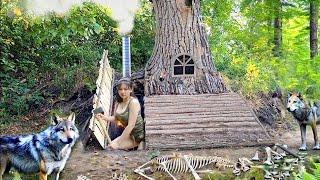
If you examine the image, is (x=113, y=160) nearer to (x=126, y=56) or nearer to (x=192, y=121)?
(x=192, y=121)

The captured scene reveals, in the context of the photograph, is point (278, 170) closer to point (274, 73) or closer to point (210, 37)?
point (274, 73)

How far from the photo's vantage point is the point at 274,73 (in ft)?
46.4

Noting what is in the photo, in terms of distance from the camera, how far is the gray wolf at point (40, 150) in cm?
602

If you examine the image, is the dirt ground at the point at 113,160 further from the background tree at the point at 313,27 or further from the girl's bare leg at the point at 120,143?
the background tree at the point at 313,27

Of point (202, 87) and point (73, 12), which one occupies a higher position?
point (73, 12)

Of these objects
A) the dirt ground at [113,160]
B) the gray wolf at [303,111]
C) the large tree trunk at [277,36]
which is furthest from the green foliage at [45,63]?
the gray wolf at [303,111]

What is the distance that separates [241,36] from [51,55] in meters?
6.98

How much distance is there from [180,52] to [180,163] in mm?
5384

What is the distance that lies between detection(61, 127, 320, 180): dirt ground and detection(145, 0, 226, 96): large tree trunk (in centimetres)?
311

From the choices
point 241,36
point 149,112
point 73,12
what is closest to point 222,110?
point 149,112

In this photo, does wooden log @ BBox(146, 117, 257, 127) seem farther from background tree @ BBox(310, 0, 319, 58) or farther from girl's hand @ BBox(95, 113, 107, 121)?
background tree @ BBox(310, 0, 319, 58)

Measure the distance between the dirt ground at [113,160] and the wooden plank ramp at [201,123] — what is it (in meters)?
0.26

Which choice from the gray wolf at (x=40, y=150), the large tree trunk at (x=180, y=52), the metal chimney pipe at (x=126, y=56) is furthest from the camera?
the metal chimney pipe at (x=126, y=56)

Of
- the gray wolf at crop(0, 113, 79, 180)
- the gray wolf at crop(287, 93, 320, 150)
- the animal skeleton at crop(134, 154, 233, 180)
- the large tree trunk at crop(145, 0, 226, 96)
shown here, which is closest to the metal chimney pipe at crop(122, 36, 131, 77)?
the large tree trunk at crop(145, 0, 226, 96)
